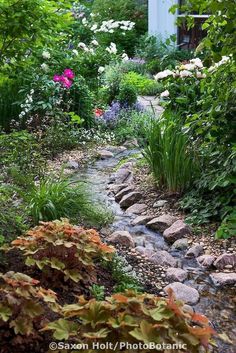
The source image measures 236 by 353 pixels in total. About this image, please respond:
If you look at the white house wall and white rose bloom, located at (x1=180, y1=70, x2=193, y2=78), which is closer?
white rose bloom, located at (x1=180, y1=70, x2=193, y2=78)

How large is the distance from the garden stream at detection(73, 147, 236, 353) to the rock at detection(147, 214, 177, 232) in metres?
0.05

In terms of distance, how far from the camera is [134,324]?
7.30 ft

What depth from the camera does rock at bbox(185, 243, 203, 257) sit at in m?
4.42

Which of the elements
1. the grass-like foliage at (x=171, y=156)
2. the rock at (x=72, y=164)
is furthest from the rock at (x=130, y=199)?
the rock at (x=72, y=164)

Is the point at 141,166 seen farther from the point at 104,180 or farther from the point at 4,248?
the point at 4,248

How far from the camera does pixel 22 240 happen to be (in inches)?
129

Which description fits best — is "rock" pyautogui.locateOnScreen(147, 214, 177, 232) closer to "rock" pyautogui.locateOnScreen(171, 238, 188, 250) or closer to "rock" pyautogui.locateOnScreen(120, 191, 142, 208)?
"rock" pyautogui.locateOnScreen(171, 238, 188, 250)

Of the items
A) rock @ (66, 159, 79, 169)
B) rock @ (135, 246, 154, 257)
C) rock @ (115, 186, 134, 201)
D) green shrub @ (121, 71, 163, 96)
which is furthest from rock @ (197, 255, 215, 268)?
→ green shrub @ (121, 71, 163, 96)

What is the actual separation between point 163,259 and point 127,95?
5.45 metres

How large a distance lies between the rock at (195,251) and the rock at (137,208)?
40.7 inches

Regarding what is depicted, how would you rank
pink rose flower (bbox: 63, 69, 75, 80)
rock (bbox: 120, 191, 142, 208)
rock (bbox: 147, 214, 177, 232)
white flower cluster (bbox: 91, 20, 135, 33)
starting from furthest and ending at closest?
white flower cluster (bbox: 91, 20, 135, 33) < pink rose flower (bbox: 63, 69, 75, 80) < rock (bbox: 120, 191, 142, 208) < rock (bbox: 147, 214, 177, 232)

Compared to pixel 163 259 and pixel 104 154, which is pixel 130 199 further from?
pixel 104 154

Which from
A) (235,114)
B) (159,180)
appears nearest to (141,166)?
(159,180)

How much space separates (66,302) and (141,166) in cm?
359
